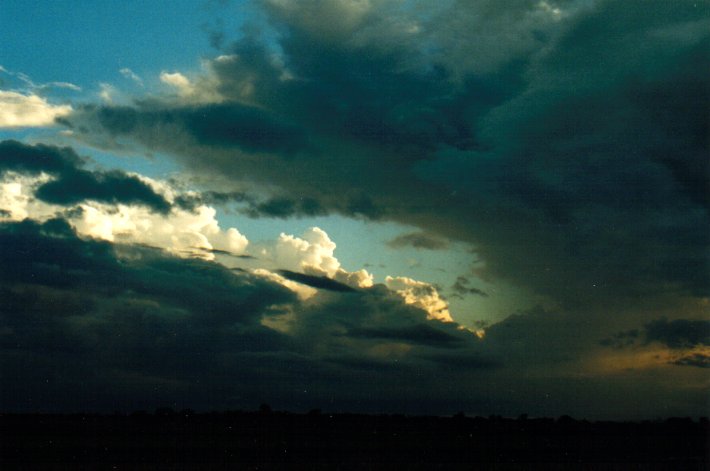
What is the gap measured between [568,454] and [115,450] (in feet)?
163

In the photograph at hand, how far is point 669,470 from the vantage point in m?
61.1

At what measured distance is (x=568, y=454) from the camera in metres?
76.7

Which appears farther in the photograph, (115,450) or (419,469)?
(115,450)

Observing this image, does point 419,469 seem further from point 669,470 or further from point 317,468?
point 669,470

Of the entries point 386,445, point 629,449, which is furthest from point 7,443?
point 629,449

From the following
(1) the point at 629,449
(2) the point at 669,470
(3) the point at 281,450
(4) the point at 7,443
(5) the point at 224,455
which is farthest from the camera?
(1) the point at 629,449

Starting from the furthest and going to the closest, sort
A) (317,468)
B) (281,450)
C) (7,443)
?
1. (7,443)
2. (281,450)
3. (317,468)

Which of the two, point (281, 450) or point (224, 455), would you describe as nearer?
point (224, 455)

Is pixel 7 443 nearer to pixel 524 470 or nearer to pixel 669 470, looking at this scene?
pixel 524 470

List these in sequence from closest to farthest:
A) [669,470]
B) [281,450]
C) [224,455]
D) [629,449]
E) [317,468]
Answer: [317,468] → [669,470] → [224,455] → [281,450] → [629,449]

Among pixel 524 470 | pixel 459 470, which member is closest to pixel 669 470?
pixel 524 470

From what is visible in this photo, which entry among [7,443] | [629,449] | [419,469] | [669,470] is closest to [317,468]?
[419,469]

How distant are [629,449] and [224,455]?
53.6 metres

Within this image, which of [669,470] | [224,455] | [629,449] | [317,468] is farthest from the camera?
[629,449]
